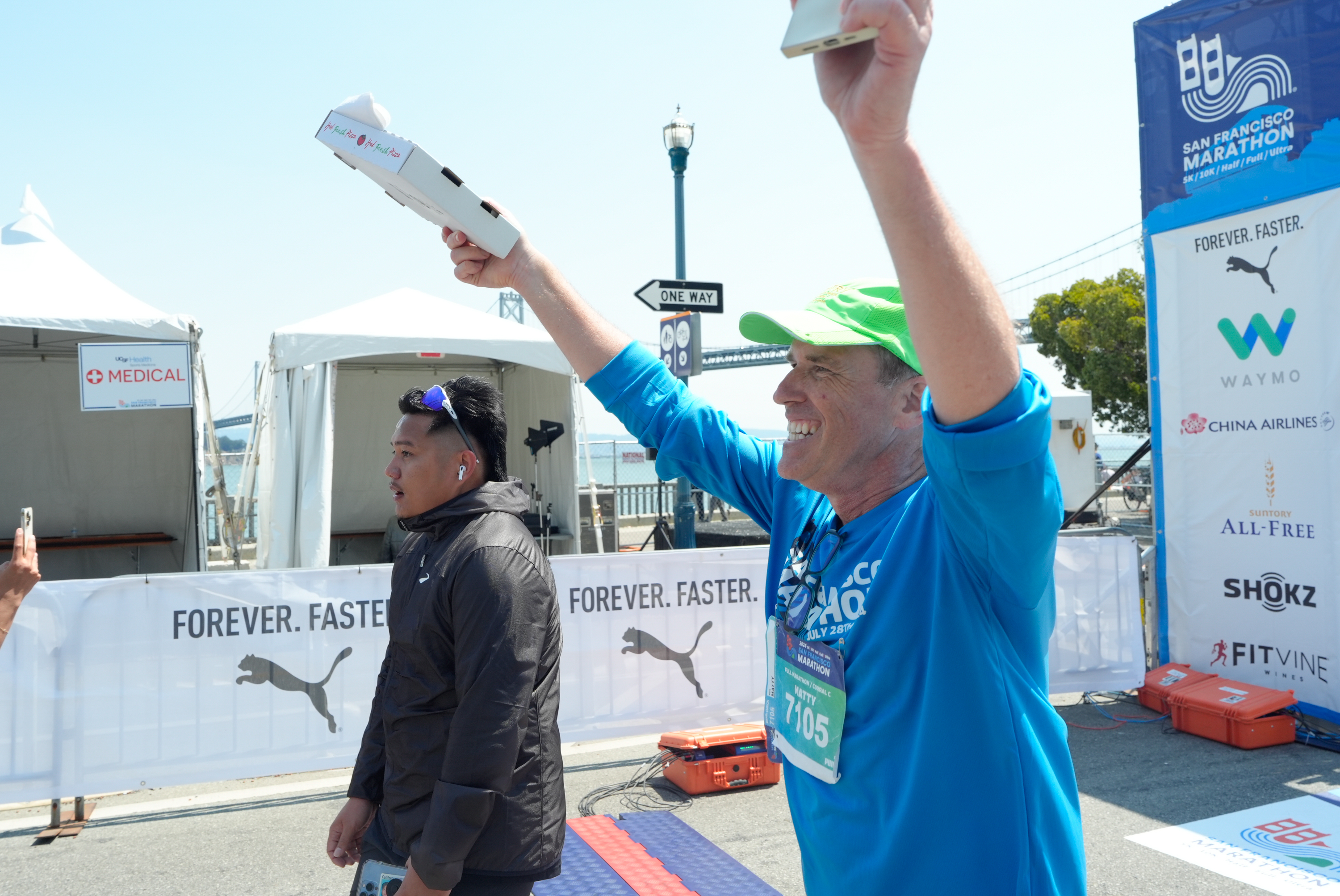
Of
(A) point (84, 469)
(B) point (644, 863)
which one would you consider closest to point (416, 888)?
(B) point (644, 863)

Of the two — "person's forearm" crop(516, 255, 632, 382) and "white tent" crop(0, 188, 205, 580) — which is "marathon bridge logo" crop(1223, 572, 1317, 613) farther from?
"white tent" crop(0, 188, 205, 580)

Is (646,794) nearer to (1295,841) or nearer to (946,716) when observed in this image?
(1295,841)

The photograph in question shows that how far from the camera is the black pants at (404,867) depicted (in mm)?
2348

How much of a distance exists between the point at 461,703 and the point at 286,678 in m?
3.72

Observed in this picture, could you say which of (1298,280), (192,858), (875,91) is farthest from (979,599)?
(1298,280)

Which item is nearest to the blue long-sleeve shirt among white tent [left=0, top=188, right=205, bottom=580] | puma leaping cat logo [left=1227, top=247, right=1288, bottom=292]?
puma leaping cat logo [left=1227, top=247, right=1288, bottom=292]

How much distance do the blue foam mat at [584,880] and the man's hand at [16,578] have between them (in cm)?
206

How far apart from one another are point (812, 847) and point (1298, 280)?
667 centimetres

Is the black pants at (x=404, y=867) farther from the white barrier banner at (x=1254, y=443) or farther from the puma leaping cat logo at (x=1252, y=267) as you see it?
the puma leaping cat logo at (x=1252, y=267)

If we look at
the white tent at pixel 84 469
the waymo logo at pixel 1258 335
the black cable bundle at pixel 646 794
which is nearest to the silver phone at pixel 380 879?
the black cable bundle at pixel 646 794

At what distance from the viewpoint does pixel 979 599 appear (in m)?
1.29

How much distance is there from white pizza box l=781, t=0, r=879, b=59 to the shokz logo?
23.1 feet

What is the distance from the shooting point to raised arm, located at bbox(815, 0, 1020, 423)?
3.10 ft

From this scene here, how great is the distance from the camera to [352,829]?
2.66 m
